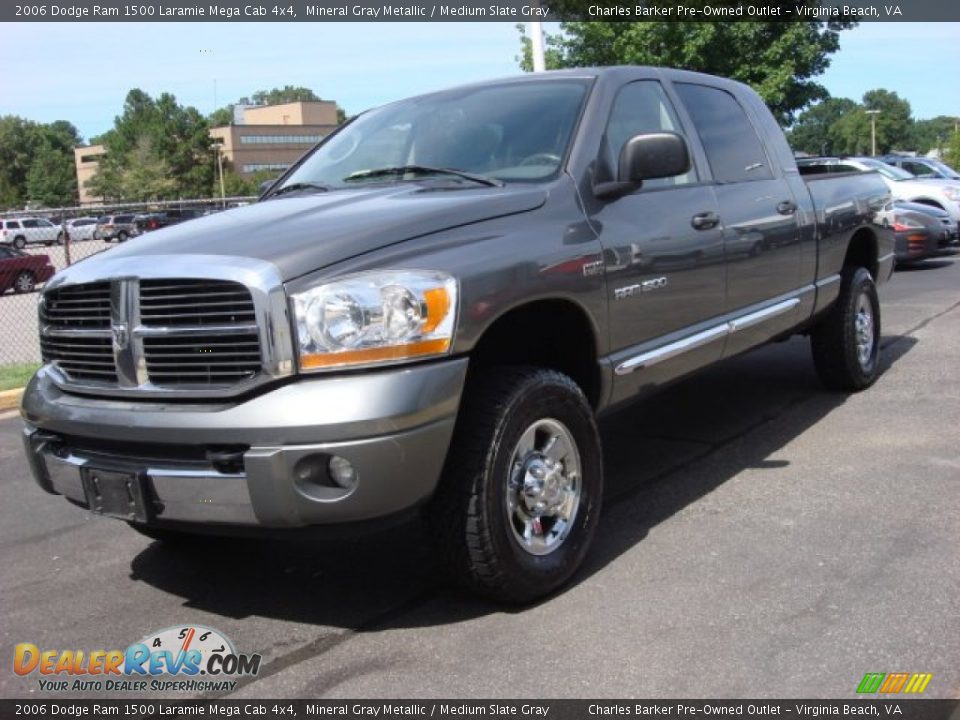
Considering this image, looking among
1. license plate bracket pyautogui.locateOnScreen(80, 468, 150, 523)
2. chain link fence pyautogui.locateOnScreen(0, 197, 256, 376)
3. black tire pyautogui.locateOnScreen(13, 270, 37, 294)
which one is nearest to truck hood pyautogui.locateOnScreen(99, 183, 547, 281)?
chain link fence pyautogui.locateOnScreen(0, 197, 256, 376)

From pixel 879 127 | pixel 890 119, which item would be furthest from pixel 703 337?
pixel 890 119

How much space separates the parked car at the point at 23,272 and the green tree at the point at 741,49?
14.6 metres

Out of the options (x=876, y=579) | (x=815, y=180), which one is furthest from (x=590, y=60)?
(x=876, y=579)

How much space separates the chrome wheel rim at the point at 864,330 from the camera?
652 cm

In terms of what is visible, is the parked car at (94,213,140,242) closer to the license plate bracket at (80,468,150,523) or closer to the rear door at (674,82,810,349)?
the rear door at (674,82,810,349)

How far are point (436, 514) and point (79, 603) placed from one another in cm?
161

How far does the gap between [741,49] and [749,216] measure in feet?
52.2

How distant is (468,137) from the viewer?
4293 millimetres

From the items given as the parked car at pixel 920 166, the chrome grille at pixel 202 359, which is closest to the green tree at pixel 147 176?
the parked car at pixel 920 166

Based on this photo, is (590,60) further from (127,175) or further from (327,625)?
(127,175)

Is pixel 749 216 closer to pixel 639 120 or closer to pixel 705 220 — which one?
pixel 705 220

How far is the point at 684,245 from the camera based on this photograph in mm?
4348

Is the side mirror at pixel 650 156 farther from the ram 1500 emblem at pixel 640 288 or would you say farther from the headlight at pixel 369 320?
the headlight at pixel 369 320

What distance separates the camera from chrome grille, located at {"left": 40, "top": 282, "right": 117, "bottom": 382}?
3.38 meters
